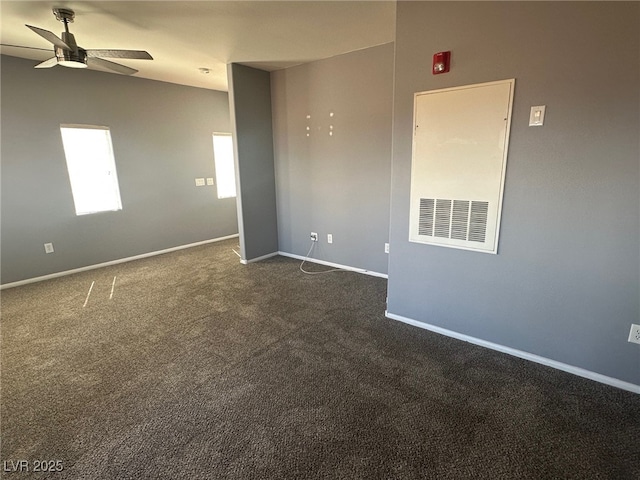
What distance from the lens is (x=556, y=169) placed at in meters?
1.94

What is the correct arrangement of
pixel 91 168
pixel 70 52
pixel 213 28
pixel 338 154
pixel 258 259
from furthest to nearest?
pixel 258 259 → pixel 91 168 → pixel 338 154 → pixel 213 28 → pixel 70 52

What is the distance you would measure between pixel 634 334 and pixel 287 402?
209cm

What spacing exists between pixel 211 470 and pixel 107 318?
2.14 m

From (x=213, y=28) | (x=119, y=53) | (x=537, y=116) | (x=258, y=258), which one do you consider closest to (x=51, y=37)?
(x=119, y=53)

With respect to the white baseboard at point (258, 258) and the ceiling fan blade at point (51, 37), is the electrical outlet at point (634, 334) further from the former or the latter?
the ceiling fan blade at point (51, 37)

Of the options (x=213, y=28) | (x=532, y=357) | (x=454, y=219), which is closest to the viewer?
(x=532, y=357)

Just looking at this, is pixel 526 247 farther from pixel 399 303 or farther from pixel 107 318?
pixel 107 318

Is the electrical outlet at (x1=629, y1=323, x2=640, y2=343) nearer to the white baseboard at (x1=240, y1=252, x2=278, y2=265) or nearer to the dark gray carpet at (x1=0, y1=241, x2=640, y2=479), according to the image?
the dark gray carpet at (x1=0, y1=241, x2=640, y2=479)

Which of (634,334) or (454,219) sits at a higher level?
(454,219)

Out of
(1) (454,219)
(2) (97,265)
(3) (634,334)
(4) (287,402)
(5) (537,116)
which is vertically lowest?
(4) (287,402)

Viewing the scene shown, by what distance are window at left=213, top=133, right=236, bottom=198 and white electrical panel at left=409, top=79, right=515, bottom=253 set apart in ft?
13.3

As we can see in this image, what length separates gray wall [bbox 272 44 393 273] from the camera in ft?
11.5

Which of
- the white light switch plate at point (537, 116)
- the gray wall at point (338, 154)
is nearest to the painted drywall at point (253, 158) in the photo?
the gray wall at point (338, 154)

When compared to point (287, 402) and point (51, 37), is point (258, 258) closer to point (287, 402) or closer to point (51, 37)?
point (287, 402)
